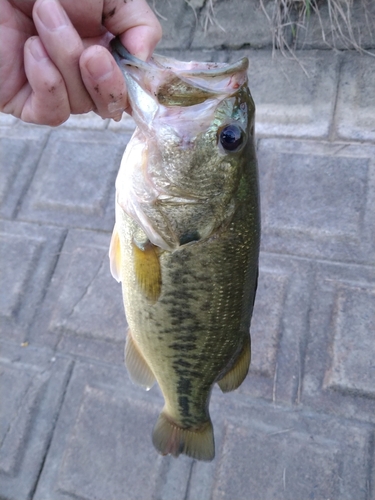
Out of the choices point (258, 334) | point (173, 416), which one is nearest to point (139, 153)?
point (173, 416)

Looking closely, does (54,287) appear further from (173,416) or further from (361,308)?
(361,308)

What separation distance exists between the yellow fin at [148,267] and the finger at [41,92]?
490 millimetres

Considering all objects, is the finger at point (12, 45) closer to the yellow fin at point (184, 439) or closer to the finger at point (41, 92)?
the finger at point (41, 92)

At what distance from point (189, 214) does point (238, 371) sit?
0.64 meters

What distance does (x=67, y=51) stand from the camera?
1.20 metres

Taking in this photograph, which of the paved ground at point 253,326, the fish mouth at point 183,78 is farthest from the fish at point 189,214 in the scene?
the paved ground at point 253,326

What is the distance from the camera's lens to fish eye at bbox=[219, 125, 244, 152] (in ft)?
4.34

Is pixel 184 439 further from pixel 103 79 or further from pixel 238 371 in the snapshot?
pixel 103 79

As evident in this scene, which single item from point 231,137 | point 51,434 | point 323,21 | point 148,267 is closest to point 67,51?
point 231,137

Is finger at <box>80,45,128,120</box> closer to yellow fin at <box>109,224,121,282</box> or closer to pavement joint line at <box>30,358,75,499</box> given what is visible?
yellow fin at <box>109,224,121,282</box>

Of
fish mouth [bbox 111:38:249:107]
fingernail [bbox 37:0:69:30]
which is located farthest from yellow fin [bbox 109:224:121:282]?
fingernail [bbox 37:0:69:30]

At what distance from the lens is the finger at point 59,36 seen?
1169mm

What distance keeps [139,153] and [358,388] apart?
170 cm

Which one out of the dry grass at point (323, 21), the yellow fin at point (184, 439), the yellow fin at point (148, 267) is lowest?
the yellow fin at point (184, 439)
